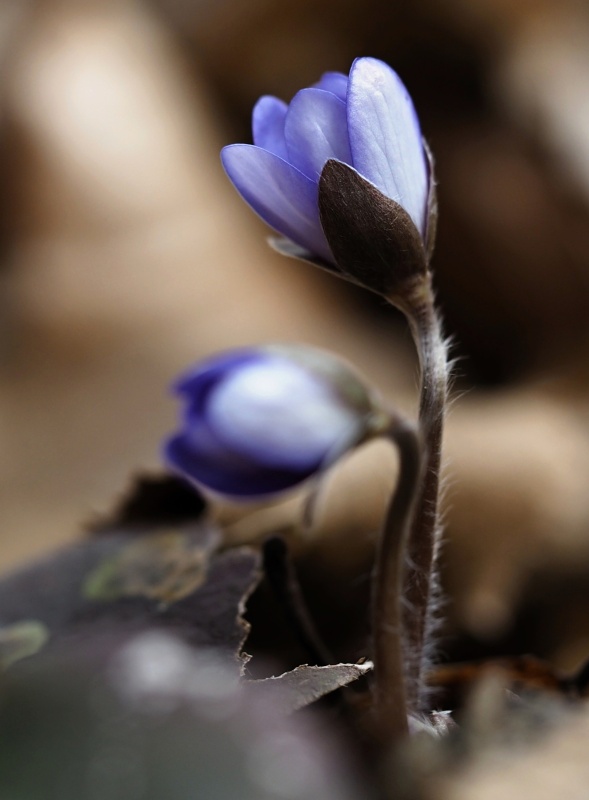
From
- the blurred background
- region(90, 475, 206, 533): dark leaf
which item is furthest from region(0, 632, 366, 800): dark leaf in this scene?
the blurred background

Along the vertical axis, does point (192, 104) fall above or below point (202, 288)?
above

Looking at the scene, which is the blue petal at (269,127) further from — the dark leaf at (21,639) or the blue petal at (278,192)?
the dark leaf at (21,639)

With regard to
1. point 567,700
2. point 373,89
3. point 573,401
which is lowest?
point 573,401

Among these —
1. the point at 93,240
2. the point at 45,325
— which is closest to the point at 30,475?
the point at 45,325

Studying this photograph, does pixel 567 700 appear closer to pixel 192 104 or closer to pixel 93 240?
pixel 93 240

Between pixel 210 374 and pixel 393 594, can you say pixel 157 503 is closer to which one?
pixel 210 374

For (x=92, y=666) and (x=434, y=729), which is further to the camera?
(x=434, y=729)

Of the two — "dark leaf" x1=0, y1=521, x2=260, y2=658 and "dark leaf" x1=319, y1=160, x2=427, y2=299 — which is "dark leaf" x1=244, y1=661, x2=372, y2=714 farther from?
"dark leaf" x1=319, y1=160, x2=427, y2=299

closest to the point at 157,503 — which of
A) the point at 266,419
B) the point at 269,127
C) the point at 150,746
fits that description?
Answer: the point at 266,419
